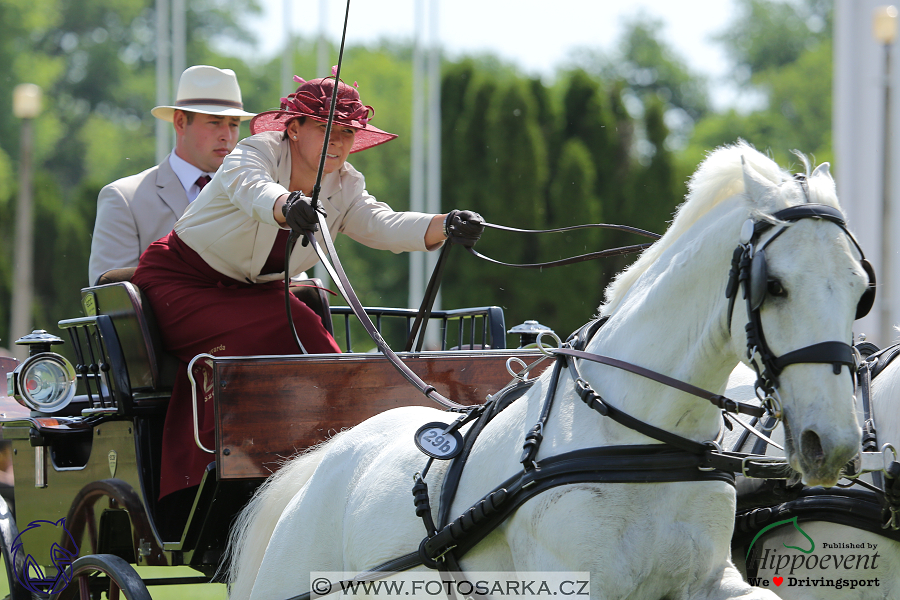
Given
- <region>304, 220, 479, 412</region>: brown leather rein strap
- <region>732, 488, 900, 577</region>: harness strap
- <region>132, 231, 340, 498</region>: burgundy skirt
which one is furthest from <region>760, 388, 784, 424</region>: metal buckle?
<region>132, 231, 340, 498</region>: burgundy skirt

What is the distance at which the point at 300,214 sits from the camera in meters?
3.05

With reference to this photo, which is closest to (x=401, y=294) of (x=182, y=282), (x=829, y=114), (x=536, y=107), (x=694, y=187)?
(x=536, y=107)

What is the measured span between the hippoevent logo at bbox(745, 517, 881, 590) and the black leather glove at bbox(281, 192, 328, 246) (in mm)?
1570

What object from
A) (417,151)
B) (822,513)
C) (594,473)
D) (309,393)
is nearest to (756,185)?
(594,473)

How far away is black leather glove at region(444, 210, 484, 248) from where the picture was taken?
11.6 ft

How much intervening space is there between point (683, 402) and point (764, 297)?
335mm

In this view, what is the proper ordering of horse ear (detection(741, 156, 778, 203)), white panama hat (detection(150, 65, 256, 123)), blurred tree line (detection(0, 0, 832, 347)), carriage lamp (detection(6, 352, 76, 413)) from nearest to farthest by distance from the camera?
horse ear (detection(741, 156, 778, 203))
carriage lamp (detection(6, 352, 76, 413))
white panama hat (detection(150, 65, 256, 123))
blurred tree line (detection(0, 0, 832, 347))

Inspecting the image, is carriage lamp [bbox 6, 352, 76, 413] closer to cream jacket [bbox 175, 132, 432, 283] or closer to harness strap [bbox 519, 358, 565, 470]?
cream jacket [bbox 175, 132, 432, 283]

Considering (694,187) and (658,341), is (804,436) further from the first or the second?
(694,187)

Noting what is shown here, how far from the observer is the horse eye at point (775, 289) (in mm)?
1979

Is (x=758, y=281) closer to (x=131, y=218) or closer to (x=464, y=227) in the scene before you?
(x=464, y=227)

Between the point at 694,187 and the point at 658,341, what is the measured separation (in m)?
0.36

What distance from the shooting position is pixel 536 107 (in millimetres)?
19922

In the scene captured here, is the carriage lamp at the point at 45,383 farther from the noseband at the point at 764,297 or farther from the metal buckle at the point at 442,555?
the noseband at the point at 764,297
